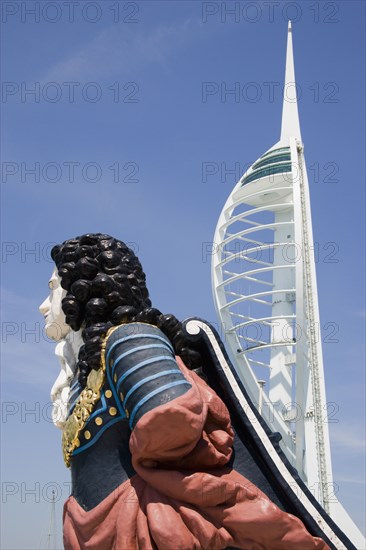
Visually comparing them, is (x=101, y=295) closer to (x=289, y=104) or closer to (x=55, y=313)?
(x=55, y=313)

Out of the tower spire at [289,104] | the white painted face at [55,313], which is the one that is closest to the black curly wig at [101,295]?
the white painted face at [55,313]

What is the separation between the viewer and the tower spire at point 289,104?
115 ft

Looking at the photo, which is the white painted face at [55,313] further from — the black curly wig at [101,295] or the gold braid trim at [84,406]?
the gold braid trim at [84,406]

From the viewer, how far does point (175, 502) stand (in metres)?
4.83

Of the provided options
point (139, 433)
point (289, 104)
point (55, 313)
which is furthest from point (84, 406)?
point (289, 104)

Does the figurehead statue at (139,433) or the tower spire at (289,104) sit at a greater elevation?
the tower spire at (289,104)

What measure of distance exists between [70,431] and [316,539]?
6.46 feet

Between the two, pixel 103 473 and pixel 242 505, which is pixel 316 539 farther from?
pixel 103 473

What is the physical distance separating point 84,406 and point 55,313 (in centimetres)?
101

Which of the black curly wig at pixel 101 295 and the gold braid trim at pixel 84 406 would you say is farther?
the black curly wig at pixel 101 295

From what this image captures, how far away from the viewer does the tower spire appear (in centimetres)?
3500

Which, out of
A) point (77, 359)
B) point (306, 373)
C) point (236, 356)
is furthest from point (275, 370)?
point (77, 359)

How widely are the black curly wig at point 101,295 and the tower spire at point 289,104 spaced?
98.0 ft

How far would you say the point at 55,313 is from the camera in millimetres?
6062
